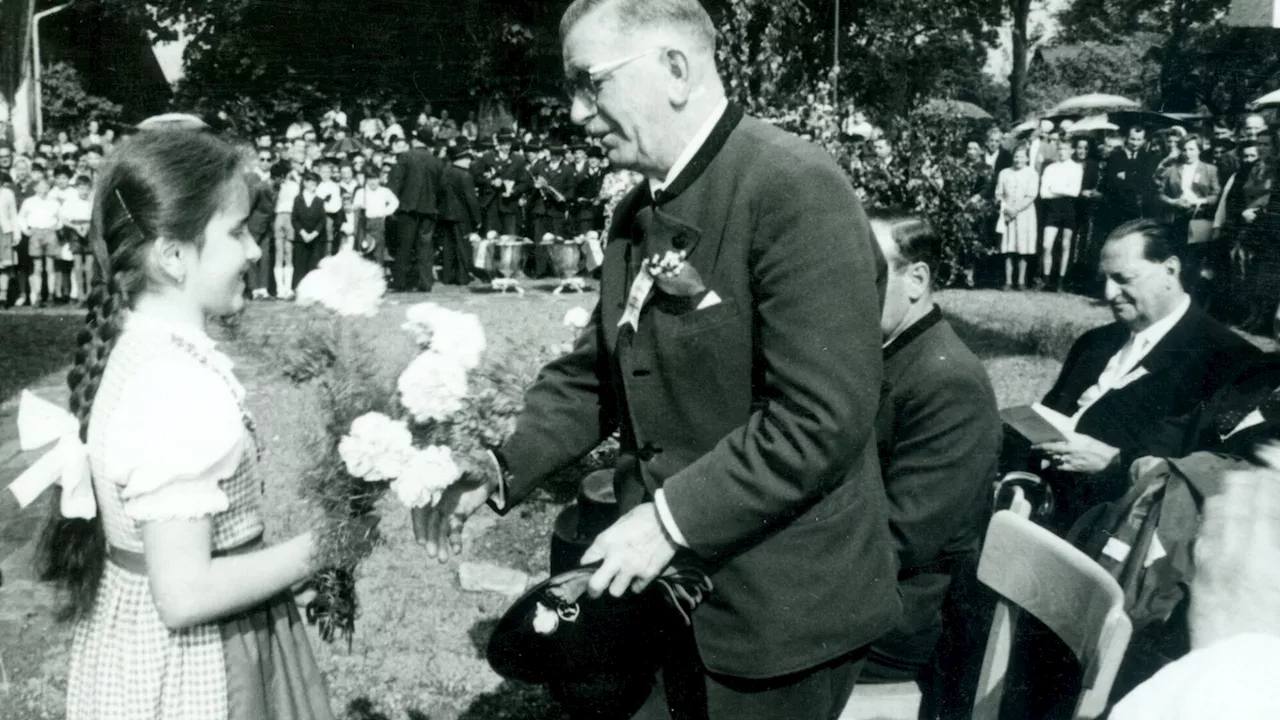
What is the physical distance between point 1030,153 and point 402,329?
15.4 metres

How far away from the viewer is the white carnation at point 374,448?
2.19 metres

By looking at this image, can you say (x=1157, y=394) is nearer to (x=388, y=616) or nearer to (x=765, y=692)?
(x=765, y=692)

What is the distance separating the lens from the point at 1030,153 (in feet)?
53.9

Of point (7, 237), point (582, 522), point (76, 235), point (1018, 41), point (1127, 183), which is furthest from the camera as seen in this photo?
point (1018, 41)

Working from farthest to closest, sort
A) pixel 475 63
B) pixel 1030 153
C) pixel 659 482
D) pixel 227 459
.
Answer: pixel 475 63
pixel 1030 153
pixel 659 482
pixel 227 459

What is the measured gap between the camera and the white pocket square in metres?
2.20

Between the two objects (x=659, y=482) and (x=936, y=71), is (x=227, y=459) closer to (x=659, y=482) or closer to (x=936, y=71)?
(x=659, y=482)

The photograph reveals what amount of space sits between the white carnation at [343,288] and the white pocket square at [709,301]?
0.67 metres

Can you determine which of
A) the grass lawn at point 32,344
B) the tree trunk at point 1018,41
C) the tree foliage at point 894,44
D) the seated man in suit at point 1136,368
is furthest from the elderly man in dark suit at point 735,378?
the tree trunk at point 1018,41

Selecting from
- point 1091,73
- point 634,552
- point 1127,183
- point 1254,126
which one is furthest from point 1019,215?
point 1091,73

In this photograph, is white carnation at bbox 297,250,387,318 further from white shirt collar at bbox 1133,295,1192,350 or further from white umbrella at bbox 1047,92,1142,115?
white umbrella at bbox 1047,92,1142,115

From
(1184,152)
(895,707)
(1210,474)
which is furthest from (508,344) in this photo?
(1184,152)

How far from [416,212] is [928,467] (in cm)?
1435

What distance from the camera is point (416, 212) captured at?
16766mm
